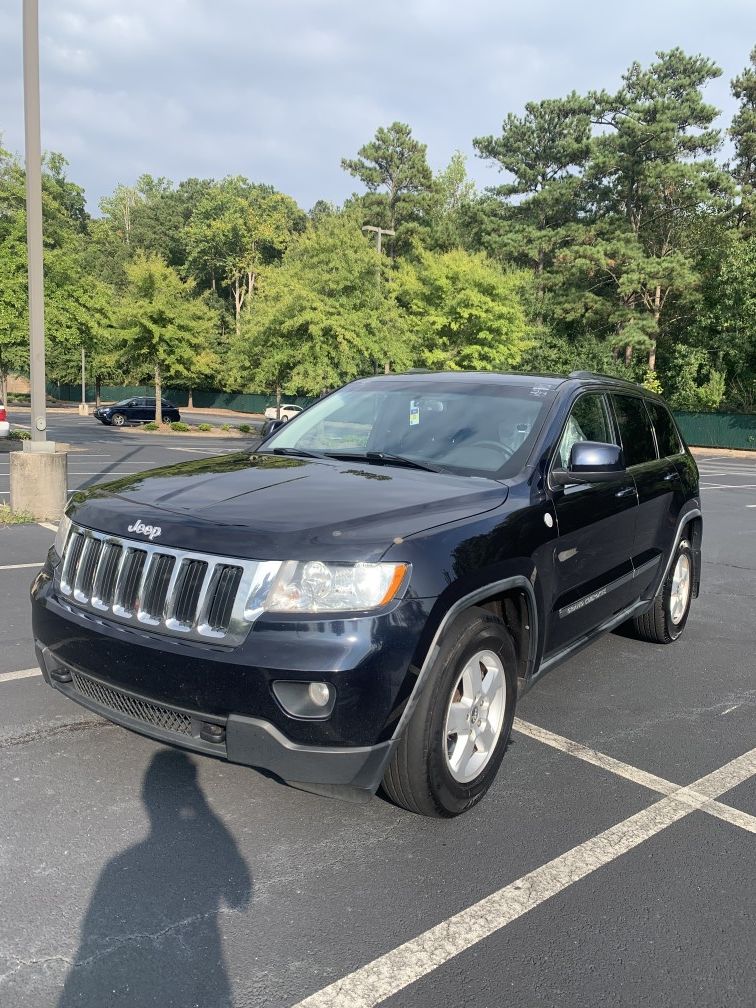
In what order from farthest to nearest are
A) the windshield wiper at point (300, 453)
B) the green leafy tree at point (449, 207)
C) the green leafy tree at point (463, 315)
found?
1. the green leafy tree at point (449, 207)
2. the green leafy tree at point (463, 315)
3. the windshield wiper at point (300, 453)

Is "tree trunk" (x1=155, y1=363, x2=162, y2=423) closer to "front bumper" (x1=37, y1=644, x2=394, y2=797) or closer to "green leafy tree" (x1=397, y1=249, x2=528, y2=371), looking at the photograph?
"green leafy tree" (x1=397, y1=249, x2=528, y2=371)

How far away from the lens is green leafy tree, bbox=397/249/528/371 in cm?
3416

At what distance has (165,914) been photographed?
104 inches

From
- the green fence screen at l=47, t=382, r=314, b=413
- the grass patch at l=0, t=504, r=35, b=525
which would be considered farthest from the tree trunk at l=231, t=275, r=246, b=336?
the grass patch at l=0, t=504, r=35, b=525

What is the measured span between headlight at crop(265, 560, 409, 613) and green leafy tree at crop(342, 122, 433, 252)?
6437 cm

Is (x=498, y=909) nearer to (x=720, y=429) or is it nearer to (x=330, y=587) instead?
(x=330, y=587)

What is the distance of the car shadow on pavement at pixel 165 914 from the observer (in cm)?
232

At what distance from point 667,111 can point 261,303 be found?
1007 inches

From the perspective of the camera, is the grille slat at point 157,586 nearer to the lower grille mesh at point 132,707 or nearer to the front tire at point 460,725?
the lower grille mesh at point 132,707

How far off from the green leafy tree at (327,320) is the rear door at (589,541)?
86.9ft

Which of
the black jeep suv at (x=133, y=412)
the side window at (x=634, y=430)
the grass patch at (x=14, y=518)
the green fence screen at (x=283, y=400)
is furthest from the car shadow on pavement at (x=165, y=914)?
the green fence screen at (x=283, y=400)

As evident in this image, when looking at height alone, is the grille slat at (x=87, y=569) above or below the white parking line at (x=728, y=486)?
above

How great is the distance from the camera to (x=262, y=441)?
16.3ft

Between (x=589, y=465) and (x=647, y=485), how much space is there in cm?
138
